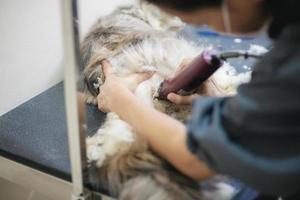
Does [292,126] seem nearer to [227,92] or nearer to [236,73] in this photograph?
[227,92]

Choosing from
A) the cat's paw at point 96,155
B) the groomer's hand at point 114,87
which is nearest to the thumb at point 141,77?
the groomer's hand at point 114,87

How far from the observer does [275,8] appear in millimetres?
672

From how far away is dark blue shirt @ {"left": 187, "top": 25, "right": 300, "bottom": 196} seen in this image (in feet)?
2.06

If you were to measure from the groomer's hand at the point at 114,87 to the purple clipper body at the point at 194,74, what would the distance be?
0.08 m

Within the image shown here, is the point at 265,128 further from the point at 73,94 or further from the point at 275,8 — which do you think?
the point at 73,94

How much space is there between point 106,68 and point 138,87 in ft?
0.43

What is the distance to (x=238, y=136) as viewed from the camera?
0.66 m

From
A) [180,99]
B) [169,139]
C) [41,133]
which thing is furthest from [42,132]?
[169,139]

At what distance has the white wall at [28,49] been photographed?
4.14ft

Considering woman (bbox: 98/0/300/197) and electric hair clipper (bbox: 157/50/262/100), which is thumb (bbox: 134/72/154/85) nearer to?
electric hair clipper (bbox: 157/50/262/100)

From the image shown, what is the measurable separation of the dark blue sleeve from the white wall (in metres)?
0.75

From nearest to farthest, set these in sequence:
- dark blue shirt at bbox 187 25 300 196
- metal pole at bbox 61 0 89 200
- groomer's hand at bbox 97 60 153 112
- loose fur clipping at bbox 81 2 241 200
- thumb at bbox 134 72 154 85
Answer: dark blue shirt at bbox 187 25 300 196 < metal pole at bbox 61 0 89 200 < loose fur clipping at bbox 81 2 241 200 < groomer's hand at bbox 97 60 153 112 < thumb at bbox 134 72 154 85

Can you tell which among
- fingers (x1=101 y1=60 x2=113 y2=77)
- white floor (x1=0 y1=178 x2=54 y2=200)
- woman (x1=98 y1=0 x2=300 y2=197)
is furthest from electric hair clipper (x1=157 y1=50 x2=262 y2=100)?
white floor (x1=0 y1=178 x2=54 y2=200)

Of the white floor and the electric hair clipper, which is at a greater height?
the electric hair clipper
